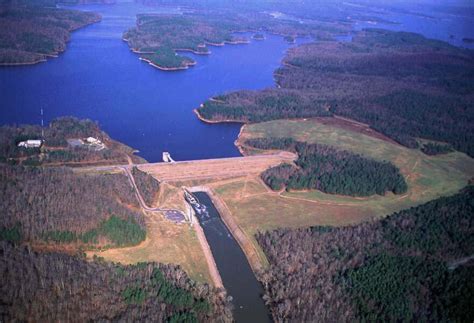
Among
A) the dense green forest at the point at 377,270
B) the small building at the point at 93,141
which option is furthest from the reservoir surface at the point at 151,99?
the small building at the point at 93,141

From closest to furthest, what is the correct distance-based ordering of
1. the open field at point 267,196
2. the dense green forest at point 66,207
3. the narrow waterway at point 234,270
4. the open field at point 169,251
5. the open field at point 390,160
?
the narrow waterway at point 234,270
the open field at point 169,251
the dense green forest at point 66,207
the open field at point 267,196
the open field at point 390,160

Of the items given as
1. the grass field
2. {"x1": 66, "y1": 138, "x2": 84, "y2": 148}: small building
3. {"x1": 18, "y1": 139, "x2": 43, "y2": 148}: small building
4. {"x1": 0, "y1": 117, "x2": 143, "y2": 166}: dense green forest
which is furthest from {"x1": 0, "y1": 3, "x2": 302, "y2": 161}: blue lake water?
the grass field

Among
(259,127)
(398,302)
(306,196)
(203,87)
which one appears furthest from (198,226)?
(203,87)

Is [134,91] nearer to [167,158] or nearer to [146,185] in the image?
[167,158]

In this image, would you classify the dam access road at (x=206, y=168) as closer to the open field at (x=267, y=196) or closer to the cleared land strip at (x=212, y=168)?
the cleared land strip at (x=212, y=168)

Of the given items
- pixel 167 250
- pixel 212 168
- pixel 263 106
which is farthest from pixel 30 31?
pixel 167 250

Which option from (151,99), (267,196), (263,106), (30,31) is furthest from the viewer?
(30,31)
